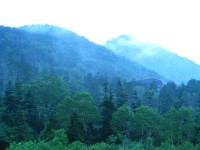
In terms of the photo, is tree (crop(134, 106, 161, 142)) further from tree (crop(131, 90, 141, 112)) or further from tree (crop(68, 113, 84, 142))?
tree (crop(68, 113, 84, 142))

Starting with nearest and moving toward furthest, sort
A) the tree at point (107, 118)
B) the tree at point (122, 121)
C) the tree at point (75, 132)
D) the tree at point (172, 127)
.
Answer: the tree at point (75, 132) < the tree at point (172, 127) < the tree at point (122, 121) < the tree at point (107, 118)

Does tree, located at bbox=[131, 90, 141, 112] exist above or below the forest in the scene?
above

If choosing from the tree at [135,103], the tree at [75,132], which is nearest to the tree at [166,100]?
the tree at [135,103]

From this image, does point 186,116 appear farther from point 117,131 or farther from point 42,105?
point 42,105

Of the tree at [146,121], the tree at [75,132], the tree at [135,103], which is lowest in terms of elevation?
the tree at [75,132]

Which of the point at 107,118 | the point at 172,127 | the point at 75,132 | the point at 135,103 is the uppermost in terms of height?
the point at 135,103

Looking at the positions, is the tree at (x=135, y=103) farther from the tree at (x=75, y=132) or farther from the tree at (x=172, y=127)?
the tree at (x=75, y=132)

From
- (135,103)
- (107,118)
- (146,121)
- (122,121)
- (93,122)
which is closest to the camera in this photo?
(122,121)

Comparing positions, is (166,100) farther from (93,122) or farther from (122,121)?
(122,121)

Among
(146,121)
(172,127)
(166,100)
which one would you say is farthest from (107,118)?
(166,100)

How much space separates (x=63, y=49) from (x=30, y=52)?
33831 millimetres

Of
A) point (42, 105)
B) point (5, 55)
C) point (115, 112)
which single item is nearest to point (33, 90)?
point (42, 105)

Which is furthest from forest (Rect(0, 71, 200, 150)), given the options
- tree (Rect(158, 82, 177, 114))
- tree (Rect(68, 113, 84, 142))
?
tree (Rect(158, 82, 177, 114))

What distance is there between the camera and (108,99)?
5941 centimetres
